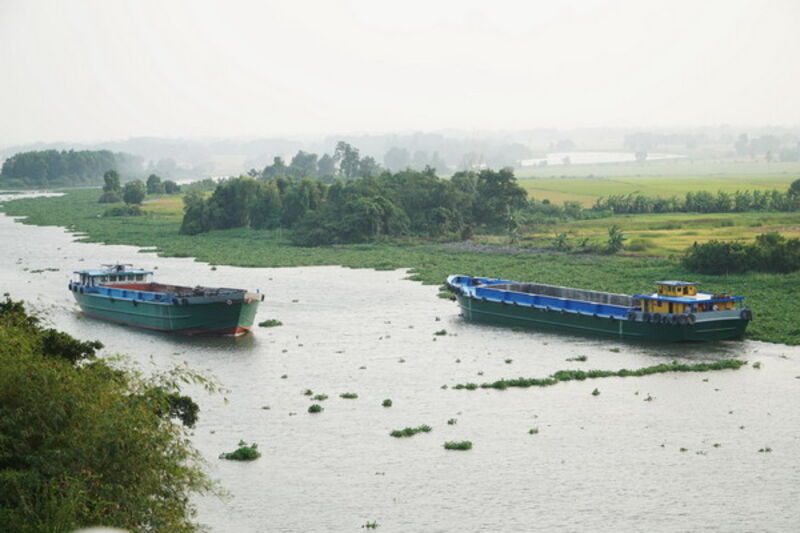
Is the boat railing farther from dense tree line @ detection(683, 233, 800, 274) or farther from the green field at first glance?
the green field

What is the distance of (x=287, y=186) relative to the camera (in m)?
139

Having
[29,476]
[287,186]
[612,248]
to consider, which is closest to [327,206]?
[287,186]

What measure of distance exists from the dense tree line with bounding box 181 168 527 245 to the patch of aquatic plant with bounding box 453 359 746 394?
68711mm

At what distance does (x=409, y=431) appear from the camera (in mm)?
39500

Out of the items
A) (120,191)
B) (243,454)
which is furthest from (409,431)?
(120,191)

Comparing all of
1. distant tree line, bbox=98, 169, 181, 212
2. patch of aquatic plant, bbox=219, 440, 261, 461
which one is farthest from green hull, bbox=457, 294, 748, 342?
distant tree line, bbox=98, 169, 181, 212

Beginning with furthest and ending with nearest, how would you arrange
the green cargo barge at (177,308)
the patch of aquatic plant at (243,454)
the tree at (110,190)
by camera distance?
the tree at (110,190) → the green cargo barge at (177,308) → the patch of aquatic plant at (243,454)

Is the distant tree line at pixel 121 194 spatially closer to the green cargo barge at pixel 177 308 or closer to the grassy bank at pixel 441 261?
the grassy bank at pixel 441 261

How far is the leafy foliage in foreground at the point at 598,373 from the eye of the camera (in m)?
47.1

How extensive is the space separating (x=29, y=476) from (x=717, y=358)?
122 feet

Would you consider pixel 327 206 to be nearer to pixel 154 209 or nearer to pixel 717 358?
pixel 154 209

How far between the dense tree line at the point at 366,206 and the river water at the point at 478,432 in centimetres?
5268

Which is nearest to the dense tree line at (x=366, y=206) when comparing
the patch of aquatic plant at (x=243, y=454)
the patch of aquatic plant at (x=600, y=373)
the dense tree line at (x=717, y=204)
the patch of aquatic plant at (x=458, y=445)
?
the dense tree line at (x=717, y=204)

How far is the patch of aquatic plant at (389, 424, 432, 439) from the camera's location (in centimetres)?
3934
